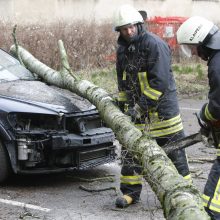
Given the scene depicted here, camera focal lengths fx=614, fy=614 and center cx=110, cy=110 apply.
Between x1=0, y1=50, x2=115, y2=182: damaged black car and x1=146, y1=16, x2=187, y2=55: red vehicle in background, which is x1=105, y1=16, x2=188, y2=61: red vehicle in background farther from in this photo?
x1=0, y1=50, x2=115, y2=182: damaged black car

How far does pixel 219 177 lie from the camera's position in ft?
15.8

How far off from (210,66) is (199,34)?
307mm

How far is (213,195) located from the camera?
15.7ft

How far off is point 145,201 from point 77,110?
1.25 meters

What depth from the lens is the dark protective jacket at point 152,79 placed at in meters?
5.91

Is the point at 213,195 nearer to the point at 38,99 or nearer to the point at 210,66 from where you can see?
the point at 210,66

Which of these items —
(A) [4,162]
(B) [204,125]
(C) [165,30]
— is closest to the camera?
(B) [204,125]

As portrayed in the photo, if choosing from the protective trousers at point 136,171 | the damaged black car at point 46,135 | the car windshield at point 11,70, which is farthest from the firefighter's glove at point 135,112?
the car windshield at point 11,70

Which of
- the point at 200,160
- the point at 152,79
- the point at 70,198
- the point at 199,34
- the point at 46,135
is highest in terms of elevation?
the point at 199,34

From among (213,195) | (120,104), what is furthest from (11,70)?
(213,195)

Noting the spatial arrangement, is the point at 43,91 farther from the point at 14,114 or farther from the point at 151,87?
the point at 151,87

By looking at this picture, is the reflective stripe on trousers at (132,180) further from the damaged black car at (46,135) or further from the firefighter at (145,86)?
the damaged black car at (46,135)

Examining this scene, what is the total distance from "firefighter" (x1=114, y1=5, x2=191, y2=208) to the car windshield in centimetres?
188

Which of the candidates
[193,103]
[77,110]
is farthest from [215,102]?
[193,103]
